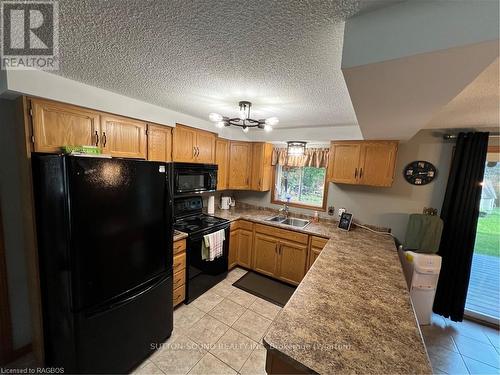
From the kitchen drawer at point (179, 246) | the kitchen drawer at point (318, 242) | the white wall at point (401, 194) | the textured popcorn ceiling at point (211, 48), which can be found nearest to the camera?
the textured popcorn ceiling at point (211, 48)

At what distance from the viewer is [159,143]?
2.33 metres

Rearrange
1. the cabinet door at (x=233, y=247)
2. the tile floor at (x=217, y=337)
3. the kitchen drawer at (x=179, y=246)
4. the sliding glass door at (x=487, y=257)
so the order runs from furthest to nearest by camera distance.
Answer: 1. the cabinet door at (x=233, y=247)
2. the sliding glass door at (x=487, y=257)
3. the kitchen drawer at (x=179, y=246)
4. the tile floor at (x=217, y=337)

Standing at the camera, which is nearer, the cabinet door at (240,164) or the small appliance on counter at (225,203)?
the cabinet door at (240,164)

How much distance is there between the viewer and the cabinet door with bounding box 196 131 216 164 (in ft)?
9.45

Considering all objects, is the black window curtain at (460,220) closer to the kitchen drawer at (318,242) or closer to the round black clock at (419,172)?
the round black clock at (419,172)

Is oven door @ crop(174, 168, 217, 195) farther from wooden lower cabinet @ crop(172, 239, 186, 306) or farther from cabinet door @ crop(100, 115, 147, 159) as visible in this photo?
wooden lower cabinet @ crop(172, 239, 186, 306)

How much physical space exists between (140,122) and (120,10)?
1408 mm

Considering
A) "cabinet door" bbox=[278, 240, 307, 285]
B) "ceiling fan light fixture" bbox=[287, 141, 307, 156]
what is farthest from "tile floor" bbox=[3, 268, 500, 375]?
"ceiling fan light fixture" bbox=[287, 141, 307, 156]

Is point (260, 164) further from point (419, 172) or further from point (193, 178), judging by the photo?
point (419, 172)

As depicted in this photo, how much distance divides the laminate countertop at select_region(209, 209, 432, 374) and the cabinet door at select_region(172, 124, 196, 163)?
2050 mm

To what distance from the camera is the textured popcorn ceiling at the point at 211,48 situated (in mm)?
828

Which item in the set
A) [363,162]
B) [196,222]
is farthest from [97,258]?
[363,162]

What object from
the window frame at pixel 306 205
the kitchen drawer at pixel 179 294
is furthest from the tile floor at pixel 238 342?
the window frame at pixel 306 205

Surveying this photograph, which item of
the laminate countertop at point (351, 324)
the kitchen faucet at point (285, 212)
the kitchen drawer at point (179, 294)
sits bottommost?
the kitchen drawer at point (179, 294)
